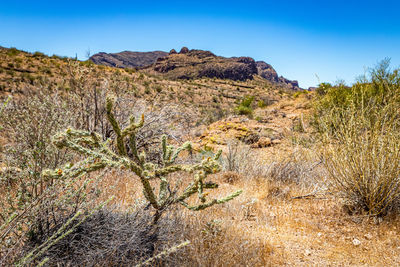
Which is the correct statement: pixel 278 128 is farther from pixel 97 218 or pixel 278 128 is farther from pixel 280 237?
pixel 97 218

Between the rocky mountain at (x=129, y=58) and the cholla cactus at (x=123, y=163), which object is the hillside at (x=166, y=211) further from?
the rocky mountain at (x=129, y=58)

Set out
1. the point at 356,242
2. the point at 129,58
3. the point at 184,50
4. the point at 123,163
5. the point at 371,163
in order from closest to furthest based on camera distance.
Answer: the point at 123,163, the point at 356,242, the point at 371,163, the point at 184,50, the point at 129,58

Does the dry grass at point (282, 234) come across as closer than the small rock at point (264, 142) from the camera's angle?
Yes

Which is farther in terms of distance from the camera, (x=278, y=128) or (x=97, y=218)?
(x=278, y=128)

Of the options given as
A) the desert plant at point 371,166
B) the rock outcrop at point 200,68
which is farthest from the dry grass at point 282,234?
the rock outcrop at point 200,68

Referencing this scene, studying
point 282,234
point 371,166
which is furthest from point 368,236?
point 282,234

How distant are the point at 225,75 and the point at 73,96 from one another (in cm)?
6342

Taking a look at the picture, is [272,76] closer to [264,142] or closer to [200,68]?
[200,68]

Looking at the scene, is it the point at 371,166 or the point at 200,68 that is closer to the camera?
the point at 371,166

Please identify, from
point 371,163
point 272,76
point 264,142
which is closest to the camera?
point 371,163

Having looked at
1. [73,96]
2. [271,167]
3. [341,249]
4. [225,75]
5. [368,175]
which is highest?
[225,75]

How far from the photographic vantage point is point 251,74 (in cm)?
7125

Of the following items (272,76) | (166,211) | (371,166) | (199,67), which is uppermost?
(272,76)

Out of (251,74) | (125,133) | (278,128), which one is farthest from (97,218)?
(251,74)
